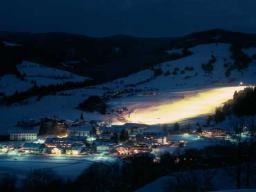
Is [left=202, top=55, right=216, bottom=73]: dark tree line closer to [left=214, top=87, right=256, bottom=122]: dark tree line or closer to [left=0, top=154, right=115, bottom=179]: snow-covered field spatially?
[left=214, top=87, right=256, bottom=122]: dark tree line

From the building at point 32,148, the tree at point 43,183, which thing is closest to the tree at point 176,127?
the building at point 32,148

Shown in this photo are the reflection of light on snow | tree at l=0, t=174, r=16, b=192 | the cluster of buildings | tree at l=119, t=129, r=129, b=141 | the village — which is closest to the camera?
tree at l=0, t=174, r=16, b=192

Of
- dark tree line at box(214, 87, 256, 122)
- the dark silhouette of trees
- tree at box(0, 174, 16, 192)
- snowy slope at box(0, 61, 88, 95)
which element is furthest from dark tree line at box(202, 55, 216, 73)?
tree at box(0, 174, 16, 192)

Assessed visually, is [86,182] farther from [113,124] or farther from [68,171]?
[113,124]

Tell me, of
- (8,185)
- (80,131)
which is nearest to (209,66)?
(80,131)

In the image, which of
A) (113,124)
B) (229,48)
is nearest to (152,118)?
(113,124)

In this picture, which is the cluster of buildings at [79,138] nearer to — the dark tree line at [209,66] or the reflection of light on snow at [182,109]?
the reflection of light on snow at [182,109]
